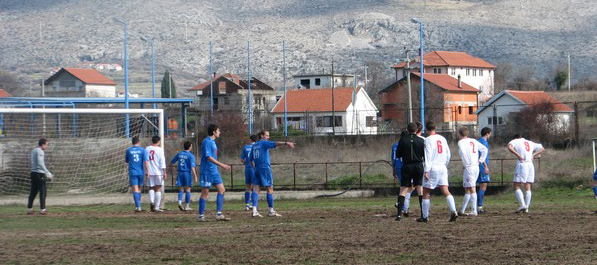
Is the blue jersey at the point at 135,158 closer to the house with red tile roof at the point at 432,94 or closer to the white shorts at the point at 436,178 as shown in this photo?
the white shorts at the point at 436,178

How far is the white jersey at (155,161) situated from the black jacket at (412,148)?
297 inches

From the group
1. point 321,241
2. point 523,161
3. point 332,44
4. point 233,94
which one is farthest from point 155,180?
point 332,44

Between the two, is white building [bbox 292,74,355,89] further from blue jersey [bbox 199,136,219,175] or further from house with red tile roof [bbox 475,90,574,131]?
blue jersey [bbox 199,136,219,175]

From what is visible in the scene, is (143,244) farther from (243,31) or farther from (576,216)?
(243,31)

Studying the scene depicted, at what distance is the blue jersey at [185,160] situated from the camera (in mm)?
22016

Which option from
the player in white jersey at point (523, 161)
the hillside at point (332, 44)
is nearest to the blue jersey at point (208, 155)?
the player in white jersey at point (523, 161)

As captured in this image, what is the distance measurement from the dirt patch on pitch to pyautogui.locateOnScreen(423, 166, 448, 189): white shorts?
0.79 metres

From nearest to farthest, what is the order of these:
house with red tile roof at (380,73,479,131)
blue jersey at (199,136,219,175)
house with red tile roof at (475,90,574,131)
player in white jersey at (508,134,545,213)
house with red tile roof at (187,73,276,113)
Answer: blue jersey at (199,136,219,175) → player in white jersey at (508,134,545,213) → house with red tile roof at (475,90,574,131) → house with red tile roof at (380,73,479,131) → house with red tile roof at (187,73,276,113)

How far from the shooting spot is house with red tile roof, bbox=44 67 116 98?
121m

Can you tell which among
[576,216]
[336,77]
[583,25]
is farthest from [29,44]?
[576,216]

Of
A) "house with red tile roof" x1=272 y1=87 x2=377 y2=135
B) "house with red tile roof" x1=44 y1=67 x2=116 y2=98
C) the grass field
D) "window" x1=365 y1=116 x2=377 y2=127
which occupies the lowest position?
the grass field

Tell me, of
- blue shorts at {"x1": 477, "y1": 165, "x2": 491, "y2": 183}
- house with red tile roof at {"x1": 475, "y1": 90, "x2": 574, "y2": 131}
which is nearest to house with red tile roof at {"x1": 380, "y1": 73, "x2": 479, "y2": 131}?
house with red tile roof at {"x1": 475, "y1": 90, "x2": 574, "y2": 131}

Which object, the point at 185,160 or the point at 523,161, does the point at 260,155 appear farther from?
the point at 523,161

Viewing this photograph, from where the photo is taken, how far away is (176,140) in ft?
147
